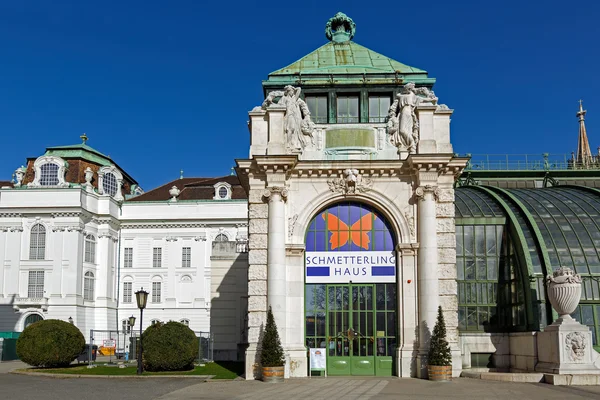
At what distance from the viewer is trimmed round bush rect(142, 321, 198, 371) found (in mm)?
26844

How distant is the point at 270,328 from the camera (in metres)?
23.2

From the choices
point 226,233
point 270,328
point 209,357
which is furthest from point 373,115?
point 226,233

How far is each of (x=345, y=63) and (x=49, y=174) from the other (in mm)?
48953

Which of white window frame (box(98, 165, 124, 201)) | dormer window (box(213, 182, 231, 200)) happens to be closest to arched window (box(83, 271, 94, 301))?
white window frame (box(98, 165, 124, 201))

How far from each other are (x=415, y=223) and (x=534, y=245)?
499 centimetres

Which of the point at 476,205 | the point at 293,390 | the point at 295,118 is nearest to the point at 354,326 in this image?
the point at 293,390

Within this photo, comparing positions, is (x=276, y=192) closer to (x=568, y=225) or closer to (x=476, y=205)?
(x=476, y=205)

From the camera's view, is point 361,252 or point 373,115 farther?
point 373,115

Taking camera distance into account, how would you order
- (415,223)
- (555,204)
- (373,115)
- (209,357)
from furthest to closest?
(209,357) → (555,204) → (373,115) → (415,223)

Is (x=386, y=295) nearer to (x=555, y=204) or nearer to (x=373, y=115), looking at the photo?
(x=373, y=115)

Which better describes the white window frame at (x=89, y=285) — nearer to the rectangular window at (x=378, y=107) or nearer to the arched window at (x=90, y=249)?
the arched window at (x=90, y=249)

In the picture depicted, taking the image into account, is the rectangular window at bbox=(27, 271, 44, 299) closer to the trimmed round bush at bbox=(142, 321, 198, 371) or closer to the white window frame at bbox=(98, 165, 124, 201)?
the white window frame at bbox=(98, 165, 124, 201)

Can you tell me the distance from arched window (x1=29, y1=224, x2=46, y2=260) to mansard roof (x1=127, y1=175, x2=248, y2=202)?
10.6 meters

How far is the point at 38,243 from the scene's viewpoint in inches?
2616
